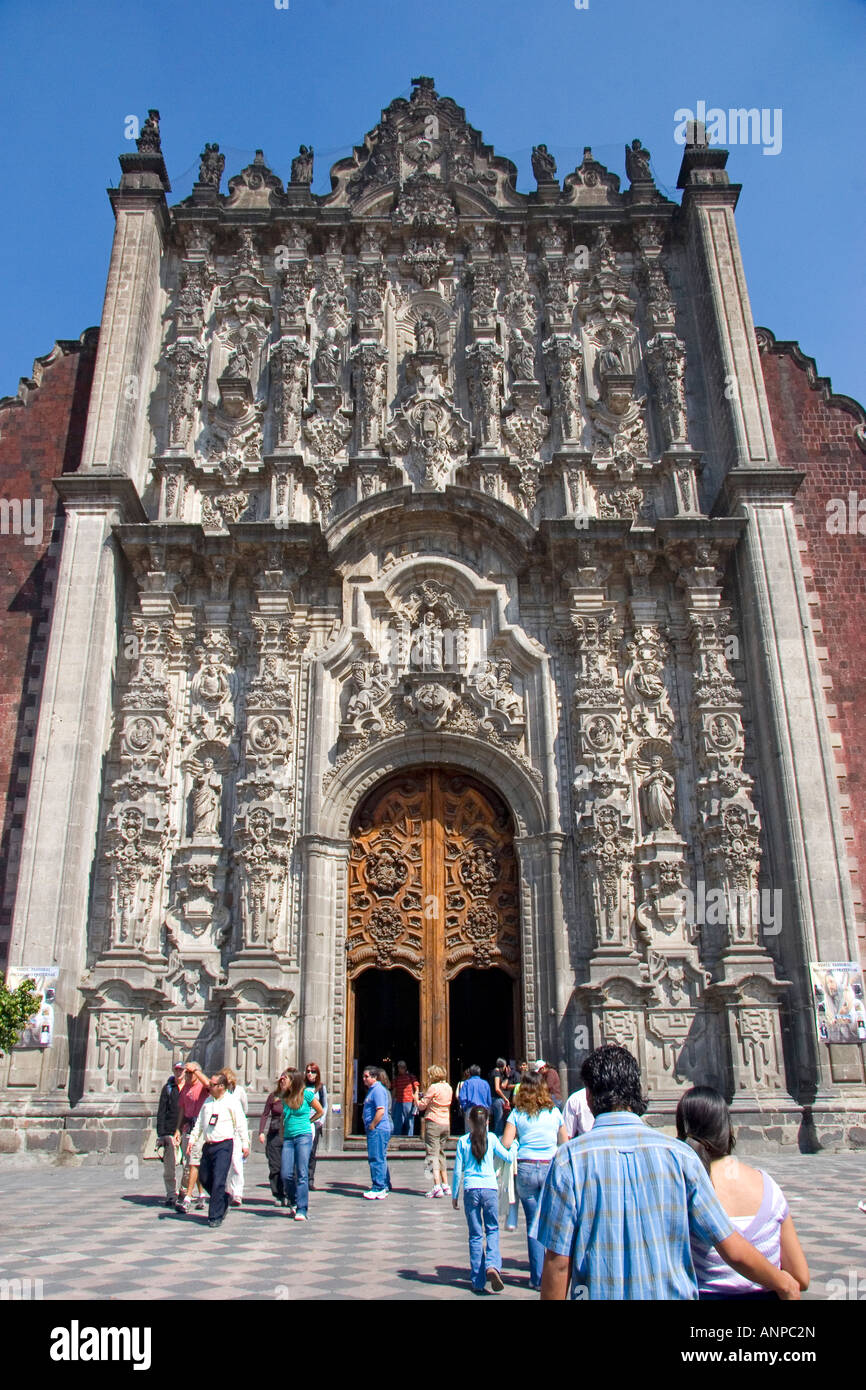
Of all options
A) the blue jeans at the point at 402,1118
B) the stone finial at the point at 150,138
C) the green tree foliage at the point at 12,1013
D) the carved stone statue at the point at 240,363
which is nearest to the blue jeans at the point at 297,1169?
the green tree foliage at the point at 12,1013

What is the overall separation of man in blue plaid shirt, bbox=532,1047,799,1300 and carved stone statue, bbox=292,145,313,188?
23.3m

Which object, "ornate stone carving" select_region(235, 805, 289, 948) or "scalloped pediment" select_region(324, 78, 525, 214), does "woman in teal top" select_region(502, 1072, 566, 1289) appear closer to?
"ornate stone carving" select_region(235, 805, 289, 948)

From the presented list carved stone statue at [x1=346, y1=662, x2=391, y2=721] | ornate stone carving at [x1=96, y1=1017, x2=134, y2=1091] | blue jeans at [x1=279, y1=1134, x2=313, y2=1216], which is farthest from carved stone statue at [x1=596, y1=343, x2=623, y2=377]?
blue jeans at [x1=279, y1=1134, x2=313, y2=1216]

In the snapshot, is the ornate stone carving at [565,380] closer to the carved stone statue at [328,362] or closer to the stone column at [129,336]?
the carved stone statue at [328,362]

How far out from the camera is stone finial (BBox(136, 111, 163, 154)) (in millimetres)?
22359

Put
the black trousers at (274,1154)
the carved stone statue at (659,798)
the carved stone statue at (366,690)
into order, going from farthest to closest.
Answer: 1. the carved stone statue at (366,690)
2. the carved stone statue at (659,798)
3. the black trousers at (274,1154)

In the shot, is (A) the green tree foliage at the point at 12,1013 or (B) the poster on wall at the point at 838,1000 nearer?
(A) the green tree foliage at the point at 12,1013

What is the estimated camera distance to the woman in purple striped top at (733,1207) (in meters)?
3.66

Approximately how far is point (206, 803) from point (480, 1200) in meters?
11.2

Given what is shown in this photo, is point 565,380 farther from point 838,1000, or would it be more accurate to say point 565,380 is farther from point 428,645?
point 838,1000

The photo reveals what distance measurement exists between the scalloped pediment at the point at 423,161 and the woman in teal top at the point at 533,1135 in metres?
19.7

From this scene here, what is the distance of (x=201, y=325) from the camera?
21.6m

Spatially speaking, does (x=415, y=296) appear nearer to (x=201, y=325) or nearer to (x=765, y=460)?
(x=201, y=325)

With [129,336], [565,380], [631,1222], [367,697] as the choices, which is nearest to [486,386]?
[565,380]
